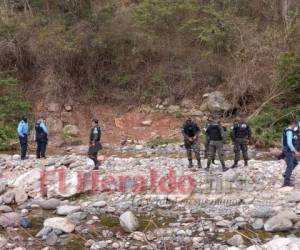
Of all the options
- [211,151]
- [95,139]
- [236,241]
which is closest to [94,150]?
[95,139]

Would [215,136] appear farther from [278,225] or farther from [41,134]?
[41,134]

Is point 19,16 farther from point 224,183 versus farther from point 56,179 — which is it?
point 224,183

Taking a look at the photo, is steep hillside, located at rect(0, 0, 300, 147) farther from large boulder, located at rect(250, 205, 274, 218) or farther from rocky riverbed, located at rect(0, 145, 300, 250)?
large boulder, located at rect(250, 205, 274, 218)

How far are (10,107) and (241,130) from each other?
11.5 m

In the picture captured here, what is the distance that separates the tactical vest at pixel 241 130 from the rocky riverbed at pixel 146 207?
839 mm

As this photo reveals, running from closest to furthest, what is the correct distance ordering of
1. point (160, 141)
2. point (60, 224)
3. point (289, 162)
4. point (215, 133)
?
point (60, 224) < point (289, 162) < point (215, 133) < point (160, 141)

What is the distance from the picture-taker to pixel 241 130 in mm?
12367

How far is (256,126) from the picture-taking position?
57.6ft

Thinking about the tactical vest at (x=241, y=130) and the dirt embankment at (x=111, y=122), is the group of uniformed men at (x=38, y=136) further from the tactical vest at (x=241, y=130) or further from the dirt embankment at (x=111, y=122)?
the tactical vest at (x=241, y=130)

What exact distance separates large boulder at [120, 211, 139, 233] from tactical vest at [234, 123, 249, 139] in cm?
399

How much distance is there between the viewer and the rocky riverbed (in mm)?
9070

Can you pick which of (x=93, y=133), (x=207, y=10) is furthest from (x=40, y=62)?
(x=93, y=133)

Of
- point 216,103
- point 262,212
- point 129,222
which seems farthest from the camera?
point 216,103

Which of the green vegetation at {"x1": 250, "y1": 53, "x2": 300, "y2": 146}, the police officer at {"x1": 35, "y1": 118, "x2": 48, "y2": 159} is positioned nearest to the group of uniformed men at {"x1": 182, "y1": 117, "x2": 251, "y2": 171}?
the green vegetation at {"x1": 250, "y1": 53, "x2": 300, "y2": 146}
